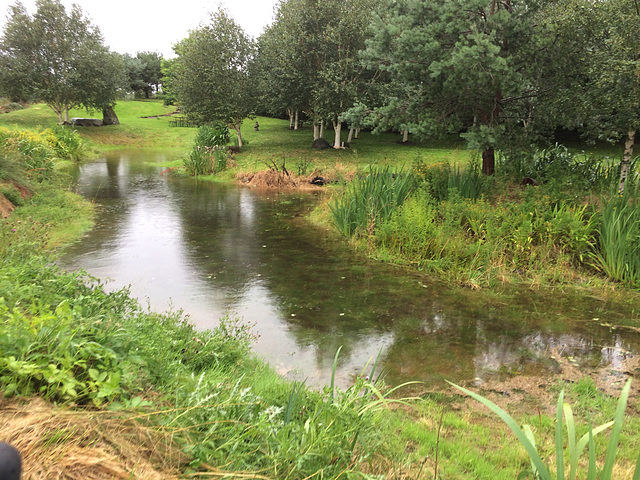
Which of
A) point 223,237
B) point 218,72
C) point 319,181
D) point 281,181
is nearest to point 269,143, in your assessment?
point 218,72

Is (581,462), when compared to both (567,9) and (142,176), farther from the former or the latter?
(142,176)

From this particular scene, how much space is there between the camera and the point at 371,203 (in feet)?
28.9

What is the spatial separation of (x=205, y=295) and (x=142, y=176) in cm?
1380

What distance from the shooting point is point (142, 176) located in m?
18.4

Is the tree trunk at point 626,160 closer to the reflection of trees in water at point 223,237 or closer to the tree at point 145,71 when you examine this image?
the reflection of trees in water at point 223,237

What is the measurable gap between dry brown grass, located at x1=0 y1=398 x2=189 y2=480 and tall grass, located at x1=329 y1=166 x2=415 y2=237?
6.76 metres

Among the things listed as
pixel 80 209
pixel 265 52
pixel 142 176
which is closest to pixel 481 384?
pixel 80 209

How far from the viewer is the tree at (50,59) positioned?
31922mm

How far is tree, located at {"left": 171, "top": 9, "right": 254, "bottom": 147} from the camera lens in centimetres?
2406

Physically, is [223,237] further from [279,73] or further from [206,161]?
[279,73]

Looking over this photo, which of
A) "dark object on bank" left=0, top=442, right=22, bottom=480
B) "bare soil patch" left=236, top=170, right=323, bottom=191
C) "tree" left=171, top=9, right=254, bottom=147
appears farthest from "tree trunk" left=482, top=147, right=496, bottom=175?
"tree" left=171, top=9, right=254, bottom=147

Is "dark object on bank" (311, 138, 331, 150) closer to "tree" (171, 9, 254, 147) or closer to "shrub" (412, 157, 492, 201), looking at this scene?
"tree" (171, 9, 254, 147)

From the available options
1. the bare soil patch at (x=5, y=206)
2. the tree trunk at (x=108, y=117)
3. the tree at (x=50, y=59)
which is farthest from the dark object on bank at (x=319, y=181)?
the tree trunk at (x=108, y=117)

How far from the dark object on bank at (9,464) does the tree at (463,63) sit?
8388 millimetres
